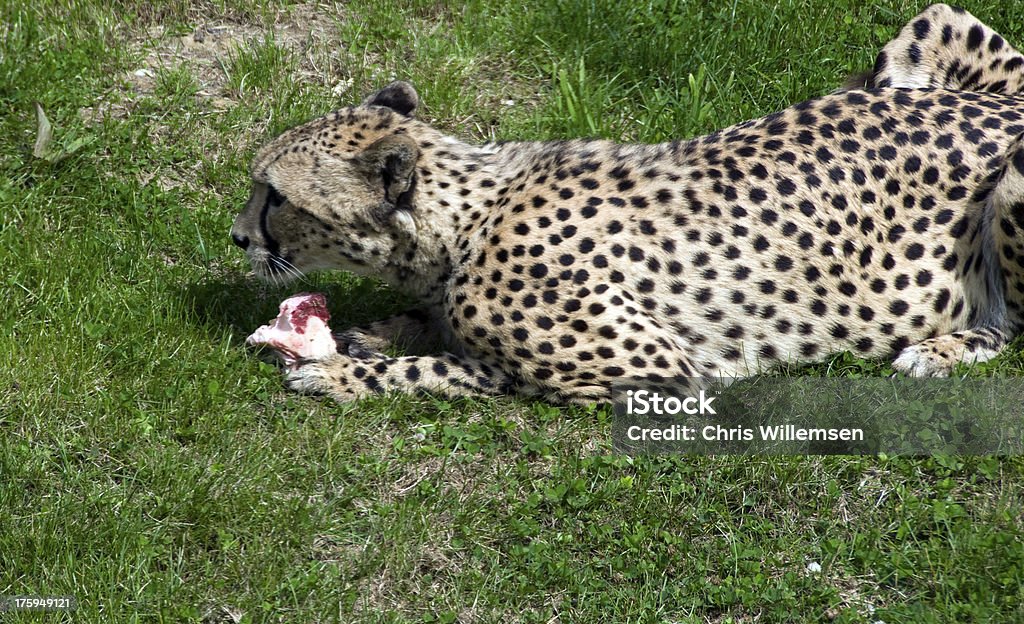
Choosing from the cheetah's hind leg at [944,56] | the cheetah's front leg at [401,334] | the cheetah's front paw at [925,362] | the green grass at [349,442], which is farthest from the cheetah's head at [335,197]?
the cheetah's hind leg at [944,56]

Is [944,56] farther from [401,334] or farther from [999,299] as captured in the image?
[401,334]

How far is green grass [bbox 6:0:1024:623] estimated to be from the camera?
436cm

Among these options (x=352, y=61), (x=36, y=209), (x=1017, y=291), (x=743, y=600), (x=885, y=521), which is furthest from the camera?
(x=352, y=61)

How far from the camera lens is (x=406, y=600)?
4.40 meters

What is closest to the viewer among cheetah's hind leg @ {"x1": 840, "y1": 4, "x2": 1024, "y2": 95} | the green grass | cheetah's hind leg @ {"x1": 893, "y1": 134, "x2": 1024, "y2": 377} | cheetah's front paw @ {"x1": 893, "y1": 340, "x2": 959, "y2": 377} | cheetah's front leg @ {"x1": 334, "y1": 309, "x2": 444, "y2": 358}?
the green grass

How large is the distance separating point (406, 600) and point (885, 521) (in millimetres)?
1776

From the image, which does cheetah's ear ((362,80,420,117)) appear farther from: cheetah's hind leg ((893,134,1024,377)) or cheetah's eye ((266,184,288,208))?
cheetah's hind leg ((893,134,1024,377))

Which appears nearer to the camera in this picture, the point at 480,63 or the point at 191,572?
the point at 191,572

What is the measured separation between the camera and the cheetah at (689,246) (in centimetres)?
516

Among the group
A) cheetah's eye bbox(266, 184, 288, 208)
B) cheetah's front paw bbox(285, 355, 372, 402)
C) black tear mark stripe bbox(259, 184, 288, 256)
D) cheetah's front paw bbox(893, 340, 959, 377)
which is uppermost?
cheetah's eye bbox(266, 184, 288, 208)

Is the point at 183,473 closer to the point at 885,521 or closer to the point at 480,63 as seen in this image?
the point at 885,521

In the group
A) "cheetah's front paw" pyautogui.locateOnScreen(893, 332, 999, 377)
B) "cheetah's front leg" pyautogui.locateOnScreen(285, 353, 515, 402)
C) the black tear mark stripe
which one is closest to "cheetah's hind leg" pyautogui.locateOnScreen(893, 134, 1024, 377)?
"cheetah's front paw" pyautogui.locateOnScreen(893, 332, 999, 377)

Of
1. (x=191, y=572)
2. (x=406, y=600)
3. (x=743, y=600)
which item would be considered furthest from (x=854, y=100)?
(x=191, y=572)

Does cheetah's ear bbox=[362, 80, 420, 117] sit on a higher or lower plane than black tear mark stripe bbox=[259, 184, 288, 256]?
higher
